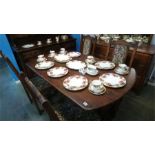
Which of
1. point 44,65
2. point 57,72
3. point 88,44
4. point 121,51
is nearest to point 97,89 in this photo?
point 57,72

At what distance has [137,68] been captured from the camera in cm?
197

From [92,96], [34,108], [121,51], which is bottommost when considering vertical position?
[34,108]

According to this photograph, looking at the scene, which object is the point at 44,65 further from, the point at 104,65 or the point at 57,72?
the point at 104,65

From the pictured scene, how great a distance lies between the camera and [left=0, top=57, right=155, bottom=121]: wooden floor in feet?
5.54

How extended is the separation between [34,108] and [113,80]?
1428 mm

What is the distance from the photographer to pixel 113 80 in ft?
3.87

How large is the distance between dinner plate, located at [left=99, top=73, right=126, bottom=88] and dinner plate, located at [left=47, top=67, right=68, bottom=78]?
465 mm

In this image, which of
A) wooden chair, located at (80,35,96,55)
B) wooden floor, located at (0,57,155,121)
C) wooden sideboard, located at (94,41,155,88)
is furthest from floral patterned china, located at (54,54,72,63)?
wooden sideboard, located at (94,41,155,88)

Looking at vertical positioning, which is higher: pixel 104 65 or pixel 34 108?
pixel 104 65

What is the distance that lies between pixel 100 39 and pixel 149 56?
45.7 inches

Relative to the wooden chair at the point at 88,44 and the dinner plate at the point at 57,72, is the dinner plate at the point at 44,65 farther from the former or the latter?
the wooden chair at the point at 88,44

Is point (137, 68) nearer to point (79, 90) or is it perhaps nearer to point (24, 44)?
point (79, 90)

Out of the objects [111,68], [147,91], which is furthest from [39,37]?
[147,91]

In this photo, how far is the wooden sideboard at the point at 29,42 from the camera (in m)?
2.18
